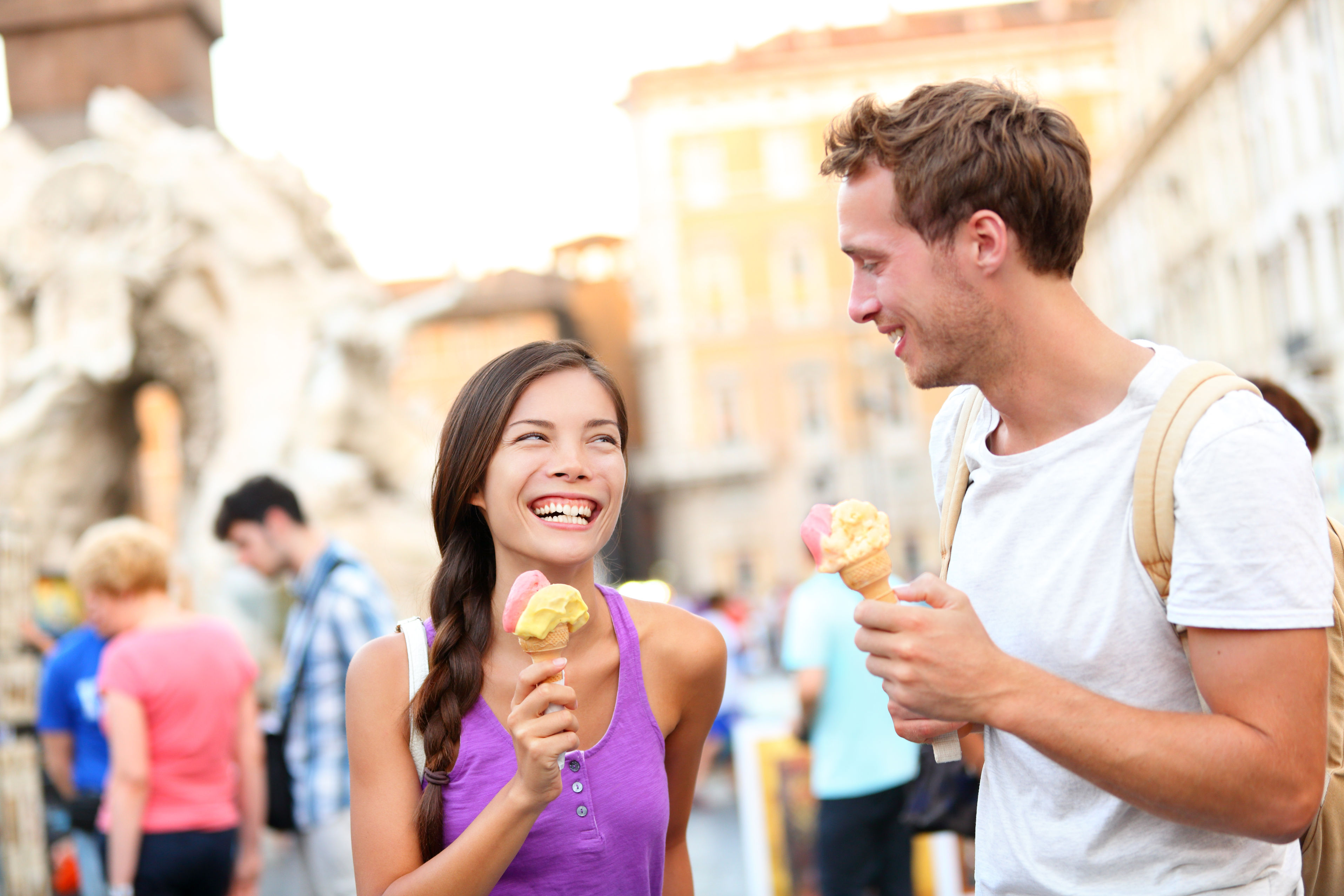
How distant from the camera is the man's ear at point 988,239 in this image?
5.75 feet

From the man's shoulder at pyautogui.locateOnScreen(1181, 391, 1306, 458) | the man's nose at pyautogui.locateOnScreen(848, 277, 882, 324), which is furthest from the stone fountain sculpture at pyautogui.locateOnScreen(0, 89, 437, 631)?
the man's shoulder at pyautogui.locateOnScreen(1181, 391, 1306, 458)

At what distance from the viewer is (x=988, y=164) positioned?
1741mm

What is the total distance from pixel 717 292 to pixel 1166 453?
41521mm

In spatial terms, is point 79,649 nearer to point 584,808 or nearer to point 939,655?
point 584,808

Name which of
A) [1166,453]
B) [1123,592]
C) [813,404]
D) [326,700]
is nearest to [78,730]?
[326,700]

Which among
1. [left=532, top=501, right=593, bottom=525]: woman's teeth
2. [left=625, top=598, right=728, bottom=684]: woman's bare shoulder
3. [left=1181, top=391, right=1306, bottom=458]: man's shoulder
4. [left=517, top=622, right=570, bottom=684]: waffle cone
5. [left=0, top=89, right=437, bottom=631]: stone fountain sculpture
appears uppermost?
[left=0, top=89, right=437, bottom=631]: stone fountain sculpture

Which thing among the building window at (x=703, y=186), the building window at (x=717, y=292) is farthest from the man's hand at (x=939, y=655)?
the building window at (x=703, y=186)

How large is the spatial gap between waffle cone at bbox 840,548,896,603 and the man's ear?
0.45 m

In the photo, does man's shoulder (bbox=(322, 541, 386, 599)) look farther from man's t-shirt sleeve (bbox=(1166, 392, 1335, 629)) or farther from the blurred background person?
man's t-shirt sleeve (bbox=(1166, 392, 1335, 629))

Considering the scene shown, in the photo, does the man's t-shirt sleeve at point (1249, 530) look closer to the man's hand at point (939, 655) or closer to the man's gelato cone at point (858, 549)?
the man's hand at point (939, 655)

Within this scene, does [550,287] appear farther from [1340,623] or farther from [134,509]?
[1340,623]

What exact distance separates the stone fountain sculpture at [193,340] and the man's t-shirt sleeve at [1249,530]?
9.87 metres

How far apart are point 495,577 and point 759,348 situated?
40602 millimetres

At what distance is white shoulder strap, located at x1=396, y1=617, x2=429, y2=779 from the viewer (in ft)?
6.70
